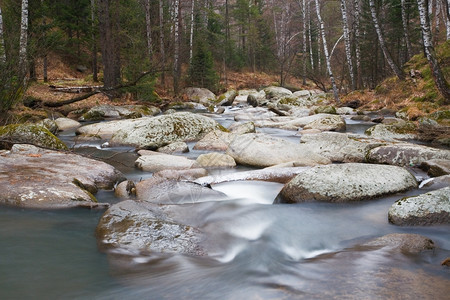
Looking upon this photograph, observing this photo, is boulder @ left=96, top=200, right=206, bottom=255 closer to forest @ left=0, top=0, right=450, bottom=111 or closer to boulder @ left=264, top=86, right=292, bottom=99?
forest @ left=0, top=0, right=450, bottom=111

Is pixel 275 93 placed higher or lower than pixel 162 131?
higher

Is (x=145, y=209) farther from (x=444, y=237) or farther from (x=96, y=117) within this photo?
(x=96, y=117)

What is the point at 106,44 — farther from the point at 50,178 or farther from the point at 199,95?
the point at 50,178

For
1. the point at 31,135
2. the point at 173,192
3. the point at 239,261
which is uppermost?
the point at 31,135

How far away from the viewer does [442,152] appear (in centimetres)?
577

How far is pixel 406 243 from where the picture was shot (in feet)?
9.65

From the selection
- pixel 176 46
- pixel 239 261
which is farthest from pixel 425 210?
pixel 176 46

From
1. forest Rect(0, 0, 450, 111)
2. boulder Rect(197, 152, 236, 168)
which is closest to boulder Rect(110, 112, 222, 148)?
forest Rect(0, 0, 450, 111)

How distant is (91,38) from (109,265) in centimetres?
2212

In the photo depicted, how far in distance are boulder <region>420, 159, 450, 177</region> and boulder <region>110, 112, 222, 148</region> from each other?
5031mm

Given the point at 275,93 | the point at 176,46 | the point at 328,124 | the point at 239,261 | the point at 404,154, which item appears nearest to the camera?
the point at 239,261

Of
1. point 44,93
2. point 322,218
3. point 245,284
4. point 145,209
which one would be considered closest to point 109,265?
point 145,209

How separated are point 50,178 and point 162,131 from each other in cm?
405

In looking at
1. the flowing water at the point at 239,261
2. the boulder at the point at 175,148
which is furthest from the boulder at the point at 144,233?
the boulder at the point at 175,148
